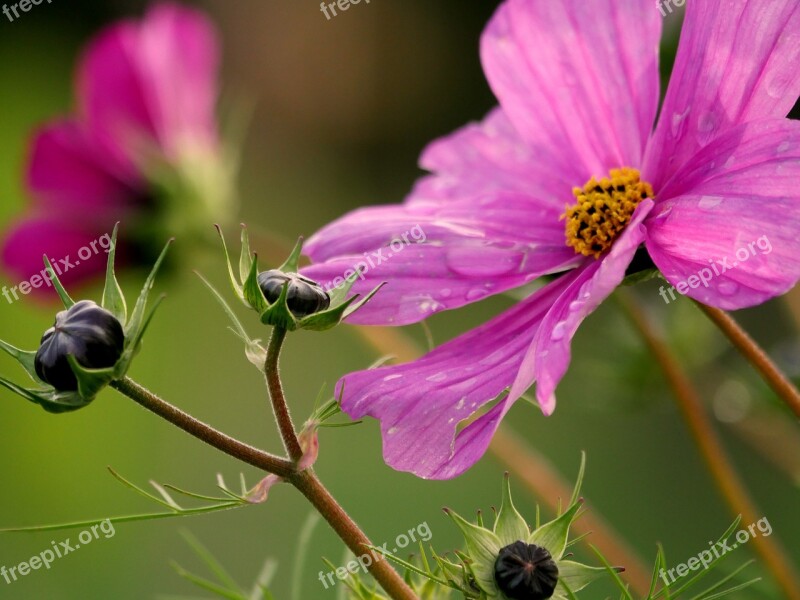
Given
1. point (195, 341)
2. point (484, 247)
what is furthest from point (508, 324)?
point (195, 341)

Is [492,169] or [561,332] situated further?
[492,169]

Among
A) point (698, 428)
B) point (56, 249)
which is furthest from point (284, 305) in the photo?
point (56, 249)

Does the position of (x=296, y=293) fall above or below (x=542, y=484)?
above

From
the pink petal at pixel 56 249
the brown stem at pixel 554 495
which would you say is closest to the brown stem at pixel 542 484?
the brown stem at pixel 554 495

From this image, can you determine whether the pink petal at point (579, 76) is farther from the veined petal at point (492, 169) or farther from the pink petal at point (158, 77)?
the pink petal at point (158, 77)

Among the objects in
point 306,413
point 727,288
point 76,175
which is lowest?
point 306,413

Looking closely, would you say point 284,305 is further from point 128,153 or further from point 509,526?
point 128,153
